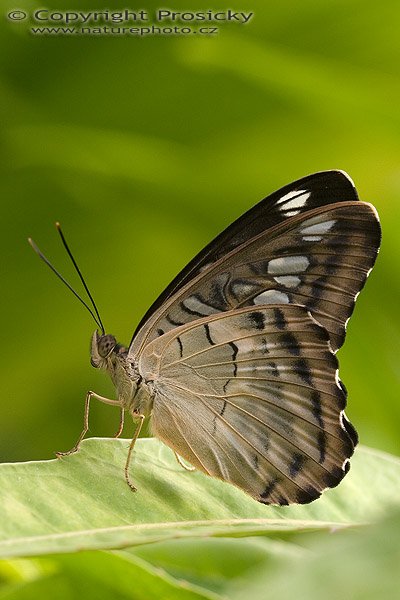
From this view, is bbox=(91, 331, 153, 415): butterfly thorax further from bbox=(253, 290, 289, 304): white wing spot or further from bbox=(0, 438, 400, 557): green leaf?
bbox=(253, 290, 289, 304): white wing spot

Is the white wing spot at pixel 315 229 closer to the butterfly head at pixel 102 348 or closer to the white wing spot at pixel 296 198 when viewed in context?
the white wing spot at pixel 296 198

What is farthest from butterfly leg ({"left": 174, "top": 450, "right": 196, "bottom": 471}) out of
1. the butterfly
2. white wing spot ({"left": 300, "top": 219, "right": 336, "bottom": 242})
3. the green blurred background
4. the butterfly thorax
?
the green blurred background

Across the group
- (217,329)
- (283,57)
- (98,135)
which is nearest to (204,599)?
(217,329)

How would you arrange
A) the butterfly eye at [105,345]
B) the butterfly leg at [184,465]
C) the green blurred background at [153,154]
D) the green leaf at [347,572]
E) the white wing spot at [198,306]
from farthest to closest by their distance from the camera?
the green blurred background at [153,154] → the butterfly eye at [105,345] → the white wing spot at [198,306] → the butterfly leg at [184,465] → the green leaf at [347,572]

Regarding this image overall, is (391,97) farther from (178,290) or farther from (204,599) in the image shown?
(204,599)

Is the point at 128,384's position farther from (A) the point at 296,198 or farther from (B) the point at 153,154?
(B) the point at 153,154

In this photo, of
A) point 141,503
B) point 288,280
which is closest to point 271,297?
point 288,280

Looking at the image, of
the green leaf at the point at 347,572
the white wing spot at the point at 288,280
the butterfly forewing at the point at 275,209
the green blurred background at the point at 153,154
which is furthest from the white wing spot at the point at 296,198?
the green leaf at the point at 347,572
